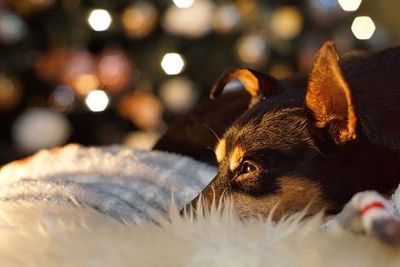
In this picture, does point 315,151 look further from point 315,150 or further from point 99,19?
point 99,19

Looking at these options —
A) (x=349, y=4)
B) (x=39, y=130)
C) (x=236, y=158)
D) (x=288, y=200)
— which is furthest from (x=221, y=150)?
(x=349, y=4)

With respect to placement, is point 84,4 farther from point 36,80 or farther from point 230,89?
point 230,89

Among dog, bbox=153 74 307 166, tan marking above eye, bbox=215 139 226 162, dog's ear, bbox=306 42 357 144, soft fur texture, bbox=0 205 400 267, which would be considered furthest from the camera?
dog, bbox=153 74 307 166

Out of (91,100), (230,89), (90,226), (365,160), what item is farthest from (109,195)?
(91,100)

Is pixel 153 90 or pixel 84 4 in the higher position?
pixel 84 4

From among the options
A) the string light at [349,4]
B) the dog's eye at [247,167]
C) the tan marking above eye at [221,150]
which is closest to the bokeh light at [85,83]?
the string light at [349,4]

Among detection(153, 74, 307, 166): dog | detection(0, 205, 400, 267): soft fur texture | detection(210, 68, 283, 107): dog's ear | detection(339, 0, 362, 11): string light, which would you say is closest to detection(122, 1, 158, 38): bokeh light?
detection(339, 0, 362, 11): string light

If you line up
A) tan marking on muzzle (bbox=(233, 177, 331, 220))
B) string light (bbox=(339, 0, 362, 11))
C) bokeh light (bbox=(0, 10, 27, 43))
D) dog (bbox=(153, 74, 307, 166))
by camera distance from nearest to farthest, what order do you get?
1. tan marking on muzzle (bbox=(233, 177, 331, 220))
2. dog (bbox=(153, 74, 307, 166))
3. bokeh light (bbox=(0, 10, 27, 43))
4. string light (bbox=(339, 0, 362, 11))

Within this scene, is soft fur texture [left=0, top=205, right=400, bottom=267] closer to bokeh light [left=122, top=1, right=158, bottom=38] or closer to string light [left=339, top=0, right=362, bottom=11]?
bokeh light [left=122, top=1, right=158, bottom=38]
